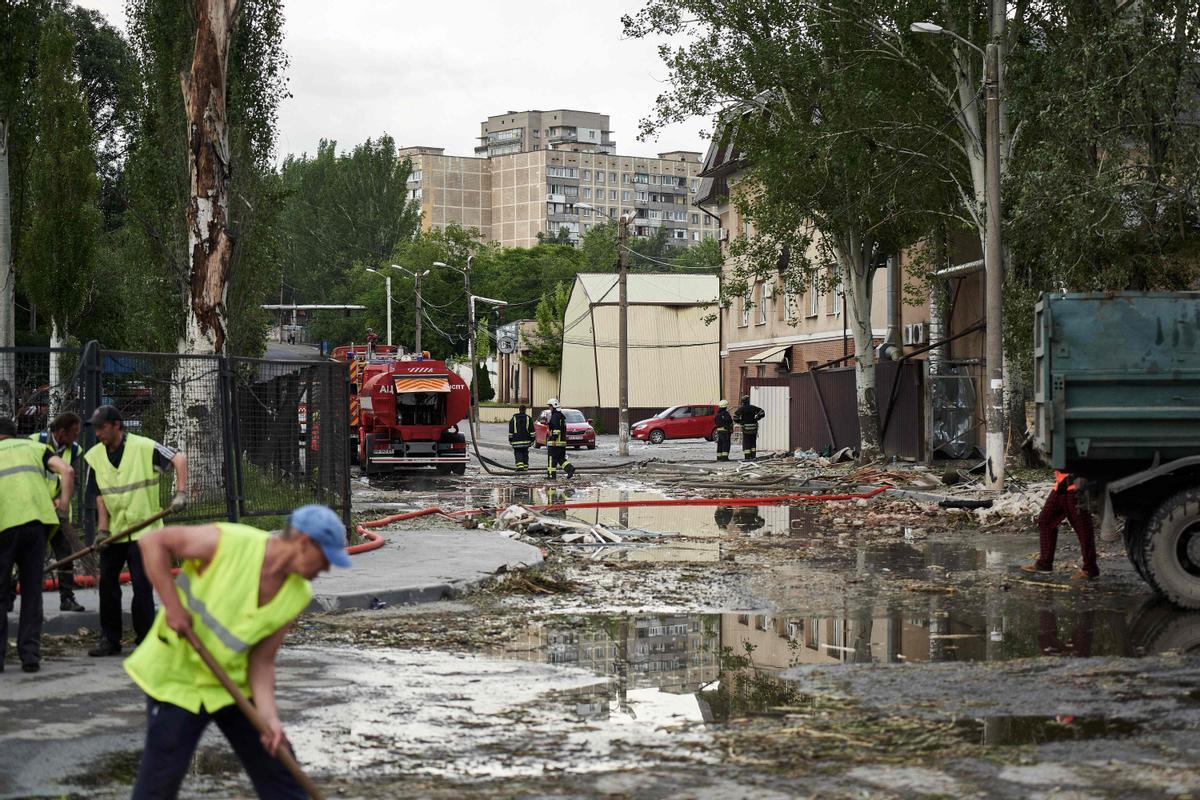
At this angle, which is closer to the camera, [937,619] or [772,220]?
[937,619]

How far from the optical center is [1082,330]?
1235 centimetres

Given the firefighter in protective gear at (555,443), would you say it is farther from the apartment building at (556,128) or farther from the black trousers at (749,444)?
the apartment building at (556,128)

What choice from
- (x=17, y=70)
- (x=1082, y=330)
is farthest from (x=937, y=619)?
(x=17, y=70)

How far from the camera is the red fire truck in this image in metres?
32.2

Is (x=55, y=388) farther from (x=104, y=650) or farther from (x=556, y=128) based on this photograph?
(x=556, y=128)

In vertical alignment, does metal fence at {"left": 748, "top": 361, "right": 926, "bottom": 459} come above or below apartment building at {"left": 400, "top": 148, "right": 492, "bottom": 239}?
below

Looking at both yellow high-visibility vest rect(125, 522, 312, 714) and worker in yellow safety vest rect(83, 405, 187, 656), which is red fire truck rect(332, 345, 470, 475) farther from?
yellow high-visibility vest rect(125, 522, 312, 714)

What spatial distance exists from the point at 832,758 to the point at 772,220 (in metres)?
25.6

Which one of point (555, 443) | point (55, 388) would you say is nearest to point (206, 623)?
point (55, 388)

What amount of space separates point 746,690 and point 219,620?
4466mm

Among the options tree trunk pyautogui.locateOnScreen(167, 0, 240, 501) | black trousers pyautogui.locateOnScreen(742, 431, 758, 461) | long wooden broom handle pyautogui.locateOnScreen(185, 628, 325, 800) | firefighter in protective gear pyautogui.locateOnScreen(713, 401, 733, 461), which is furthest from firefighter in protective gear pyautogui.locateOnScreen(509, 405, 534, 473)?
long wooden broom handle pyautogui.locateOnScreen(185, 628, 325, 800)

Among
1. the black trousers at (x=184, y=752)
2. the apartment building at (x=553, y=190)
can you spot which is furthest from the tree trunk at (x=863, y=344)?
the apartment building at (x=553, y=190)

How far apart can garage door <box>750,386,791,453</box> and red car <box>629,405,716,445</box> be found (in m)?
10.3

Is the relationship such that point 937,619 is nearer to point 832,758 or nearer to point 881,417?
point 832,758
